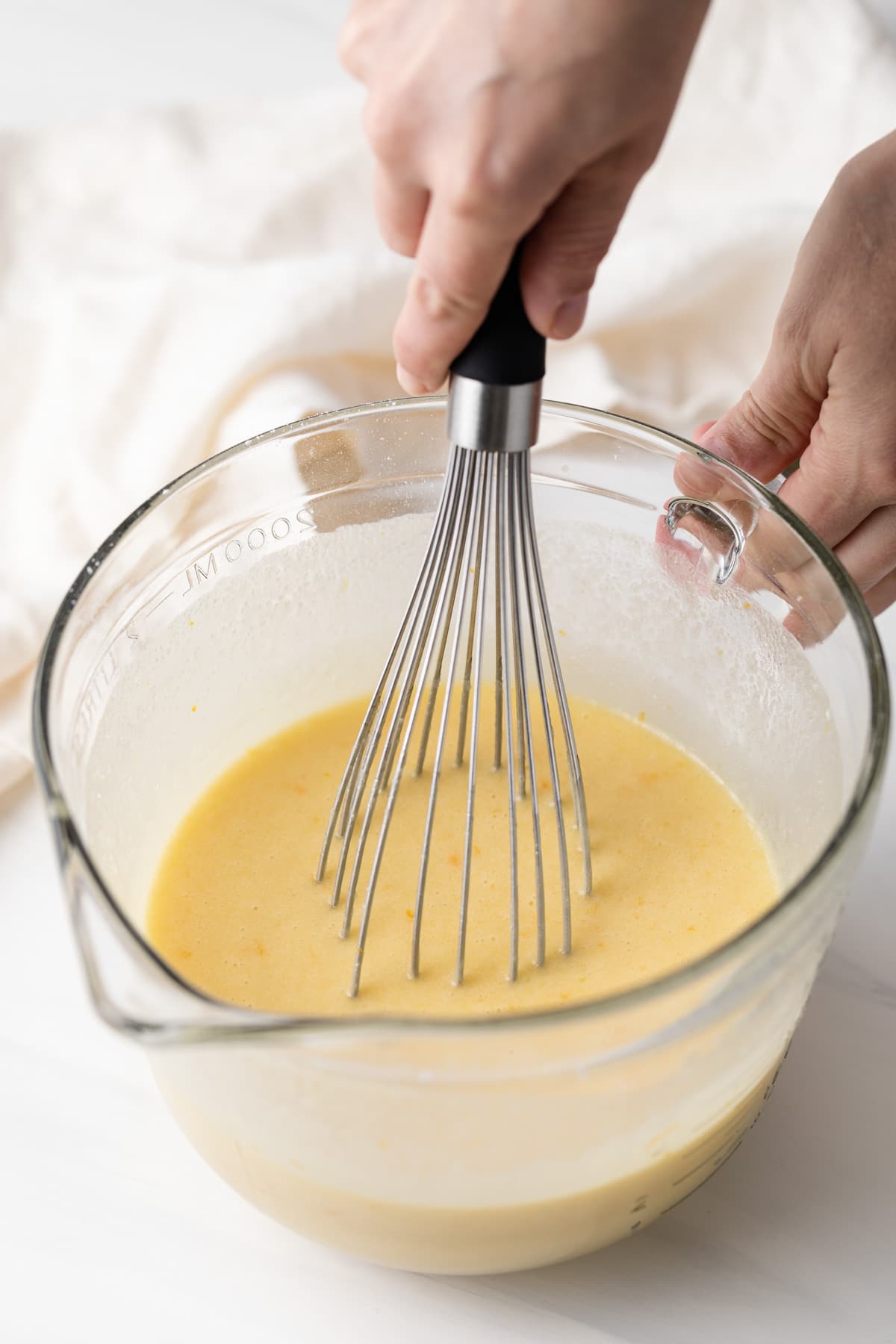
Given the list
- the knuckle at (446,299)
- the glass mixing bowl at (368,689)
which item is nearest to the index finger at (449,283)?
the knuckle at (446,299)

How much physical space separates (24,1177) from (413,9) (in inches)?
24.0

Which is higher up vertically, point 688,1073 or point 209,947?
point 209,947

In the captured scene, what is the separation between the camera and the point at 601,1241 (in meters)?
0.67

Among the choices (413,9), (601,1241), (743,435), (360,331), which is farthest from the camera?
(360,331)

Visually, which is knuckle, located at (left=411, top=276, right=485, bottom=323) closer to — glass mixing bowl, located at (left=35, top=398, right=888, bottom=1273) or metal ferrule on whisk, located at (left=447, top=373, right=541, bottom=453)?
metal ferrule on whisk, located at (left=447, top=373, right=541, bottom=453)

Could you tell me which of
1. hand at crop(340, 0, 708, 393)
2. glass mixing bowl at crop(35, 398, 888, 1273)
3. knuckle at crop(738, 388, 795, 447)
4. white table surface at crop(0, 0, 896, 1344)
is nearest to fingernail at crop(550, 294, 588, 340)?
hand at crop(340, 0, 708, 393)

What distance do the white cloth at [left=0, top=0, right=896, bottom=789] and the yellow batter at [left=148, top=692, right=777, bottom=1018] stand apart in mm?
179

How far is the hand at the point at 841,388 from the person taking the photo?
807mm

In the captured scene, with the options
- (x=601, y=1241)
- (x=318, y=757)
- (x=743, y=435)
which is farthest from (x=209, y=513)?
(x=601, y=1241)

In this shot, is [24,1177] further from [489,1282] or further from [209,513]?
[209,513]

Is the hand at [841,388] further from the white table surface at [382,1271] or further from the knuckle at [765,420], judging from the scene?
the white table surface at [382,1271]

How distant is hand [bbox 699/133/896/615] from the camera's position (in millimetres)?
807

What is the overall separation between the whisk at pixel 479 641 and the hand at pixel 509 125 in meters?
0.03

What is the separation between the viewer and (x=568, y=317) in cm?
58
